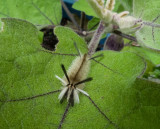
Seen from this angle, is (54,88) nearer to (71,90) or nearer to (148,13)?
(71,90)

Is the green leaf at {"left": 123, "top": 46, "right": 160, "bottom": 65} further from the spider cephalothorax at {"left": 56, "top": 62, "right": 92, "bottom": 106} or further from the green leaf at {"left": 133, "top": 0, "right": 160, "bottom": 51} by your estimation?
the spider cephalothorax at {"left": 56, "top": 62, "right": 92, "bottom": 106}

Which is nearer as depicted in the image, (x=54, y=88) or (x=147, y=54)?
(x=54, y=88)

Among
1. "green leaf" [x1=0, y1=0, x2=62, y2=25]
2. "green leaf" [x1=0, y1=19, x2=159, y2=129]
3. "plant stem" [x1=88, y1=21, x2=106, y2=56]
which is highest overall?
"green leaf" [x1=0, y1=0, x2=62, y2=25]

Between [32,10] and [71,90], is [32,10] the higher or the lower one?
the higher one

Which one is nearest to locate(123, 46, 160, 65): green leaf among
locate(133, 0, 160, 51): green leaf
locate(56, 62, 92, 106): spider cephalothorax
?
locate(133, 0, 160, 51): green leaf

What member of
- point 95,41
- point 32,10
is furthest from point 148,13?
point 32,10
